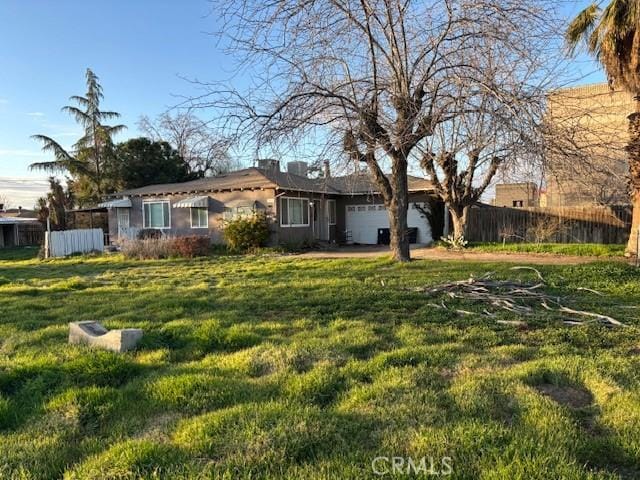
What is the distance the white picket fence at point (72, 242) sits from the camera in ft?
58.8

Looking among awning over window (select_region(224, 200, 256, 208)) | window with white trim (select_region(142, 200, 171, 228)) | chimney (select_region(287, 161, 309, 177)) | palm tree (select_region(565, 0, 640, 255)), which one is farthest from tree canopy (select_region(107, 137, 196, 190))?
palm tree (select_region(565, 0, 640, 255))

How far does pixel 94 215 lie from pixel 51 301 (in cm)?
2135

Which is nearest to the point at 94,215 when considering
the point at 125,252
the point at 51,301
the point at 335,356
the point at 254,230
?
the point at 125,252

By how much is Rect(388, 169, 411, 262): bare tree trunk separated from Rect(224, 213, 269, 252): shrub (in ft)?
22.1

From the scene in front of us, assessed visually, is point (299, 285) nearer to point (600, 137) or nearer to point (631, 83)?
point (600, 137)

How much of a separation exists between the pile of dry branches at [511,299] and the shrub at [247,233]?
1062 centimetres

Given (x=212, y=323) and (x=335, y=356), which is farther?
(x=212, y=323)

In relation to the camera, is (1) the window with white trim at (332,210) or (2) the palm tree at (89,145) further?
(2) the palm tree at (89,145)

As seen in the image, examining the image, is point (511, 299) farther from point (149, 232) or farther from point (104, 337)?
point (149, 232)

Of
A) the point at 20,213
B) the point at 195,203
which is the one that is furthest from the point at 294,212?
the point at 20,213

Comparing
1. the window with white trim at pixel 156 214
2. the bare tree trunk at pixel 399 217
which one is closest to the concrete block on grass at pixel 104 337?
the bare tree trunk at pixel 399 217

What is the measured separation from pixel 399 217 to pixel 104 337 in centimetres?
829

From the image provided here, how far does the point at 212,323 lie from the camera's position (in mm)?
5422

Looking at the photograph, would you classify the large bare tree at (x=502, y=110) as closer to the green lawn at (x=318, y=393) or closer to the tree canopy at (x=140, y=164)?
the green lawn at (x=318, y=393)
